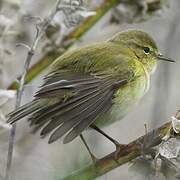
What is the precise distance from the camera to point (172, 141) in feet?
7.43

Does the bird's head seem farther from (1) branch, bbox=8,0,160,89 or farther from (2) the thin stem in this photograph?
(2) the thin stem

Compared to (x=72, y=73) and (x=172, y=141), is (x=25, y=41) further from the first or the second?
(x=172, y=141)

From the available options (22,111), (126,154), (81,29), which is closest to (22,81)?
(22,111)

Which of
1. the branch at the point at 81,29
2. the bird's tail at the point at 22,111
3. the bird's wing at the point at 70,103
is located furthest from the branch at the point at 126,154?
the branch at the point at 81,29

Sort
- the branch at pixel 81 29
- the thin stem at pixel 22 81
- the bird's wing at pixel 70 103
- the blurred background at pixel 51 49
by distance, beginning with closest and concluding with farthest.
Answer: the thin stem at pixel 22 81 < the bird's wing at pixel 70 103 < the blurred background at pixel 51 49 < the branch at pixel 81 29

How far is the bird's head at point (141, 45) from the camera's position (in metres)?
3.95

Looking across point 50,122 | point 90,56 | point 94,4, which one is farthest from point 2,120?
point 94,4

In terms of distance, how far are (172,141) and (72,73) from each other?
1144 millimetres

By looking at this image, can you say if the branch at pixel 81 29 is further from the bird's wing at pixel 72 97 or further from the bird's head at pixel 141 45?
the bird's head at pixel 141 45

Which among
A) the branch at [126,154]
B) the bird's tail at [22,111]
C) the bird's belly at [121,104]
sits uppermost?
the branch at [126,154]

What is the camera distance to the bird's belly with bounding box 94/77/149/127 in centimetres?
326

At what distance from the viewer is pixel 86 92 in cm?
318

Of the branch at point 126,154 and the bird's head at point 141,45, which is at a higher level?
the branch at point 126,154

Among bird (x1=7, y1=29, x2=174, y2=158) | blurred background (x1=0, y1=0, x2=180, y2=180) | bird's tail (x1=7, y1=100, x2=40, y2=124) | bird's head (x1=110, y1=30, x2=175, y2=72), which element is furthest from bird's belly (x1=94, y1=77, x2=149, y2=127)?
bird's head (x1=110, y1=30, x2=175, y2=72)
